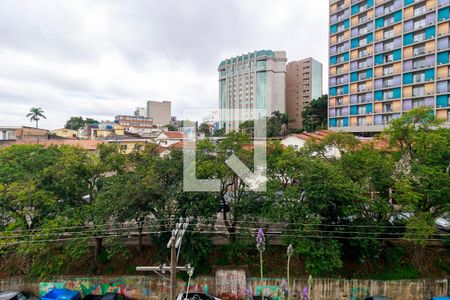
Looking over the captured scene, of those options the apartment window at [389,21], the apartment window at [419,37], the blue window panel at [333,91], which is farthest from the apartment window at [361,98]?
the apartment window at [389,21]

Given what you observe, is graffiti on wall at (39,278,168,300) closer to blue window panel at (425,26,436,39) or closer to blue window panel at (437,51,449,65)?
blue window panel at (437,51,449,65)

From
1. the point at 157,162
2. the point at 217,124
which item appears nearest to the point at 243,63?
the point at 217,124

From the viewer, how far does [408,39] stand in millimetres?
28578

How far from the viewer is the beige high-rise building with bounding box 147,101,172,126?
76.5m

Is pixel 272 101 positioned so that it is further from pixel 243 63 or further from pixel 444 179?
pixel 444 179

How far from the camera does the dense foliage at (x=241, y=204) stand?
29.7ft

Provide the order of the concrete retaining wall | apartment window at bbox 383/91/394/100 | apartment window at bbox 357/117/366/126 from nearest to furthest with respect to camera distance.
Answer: the concrete retaining wall
apartment window at bbox 383/91/394/100
apartment window at bbox 357/117/366/126

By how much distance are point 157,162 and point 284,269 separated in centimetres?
690

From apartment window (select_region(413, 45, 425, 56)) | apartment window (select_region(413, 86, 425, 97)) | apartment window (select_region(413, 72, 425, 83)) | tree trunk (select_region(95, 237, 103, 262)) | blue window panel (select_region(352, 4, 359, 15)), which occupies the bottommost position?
tree trunk (select_region(95, 237, 103, 262))

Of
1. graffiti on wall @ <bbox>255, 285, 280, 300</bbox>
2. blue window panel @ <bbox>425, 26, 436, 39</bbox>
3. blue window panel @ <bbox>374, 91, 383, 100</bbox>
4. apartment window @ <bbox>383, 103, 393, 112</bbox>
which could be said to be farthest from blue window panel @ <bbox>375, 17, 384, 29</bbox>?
graffiti on wall @ <bbox>255, 285, 280, 300</bbox>

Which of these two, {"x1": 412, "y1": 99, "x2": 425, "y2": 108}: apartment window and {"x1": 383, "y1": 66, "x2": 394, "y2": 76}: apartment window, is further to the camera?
{"x1": 383, "y1": 66, "x2": 394, "y2": 76}: apartment window

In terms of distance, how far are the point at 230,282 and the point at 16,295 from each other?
817 cm

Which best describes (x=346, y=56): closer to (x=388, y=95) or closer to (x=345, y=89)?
(x=345, y=89)

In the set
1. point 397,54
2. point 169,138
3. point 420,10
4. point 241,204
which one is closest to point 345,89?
point 397,54
